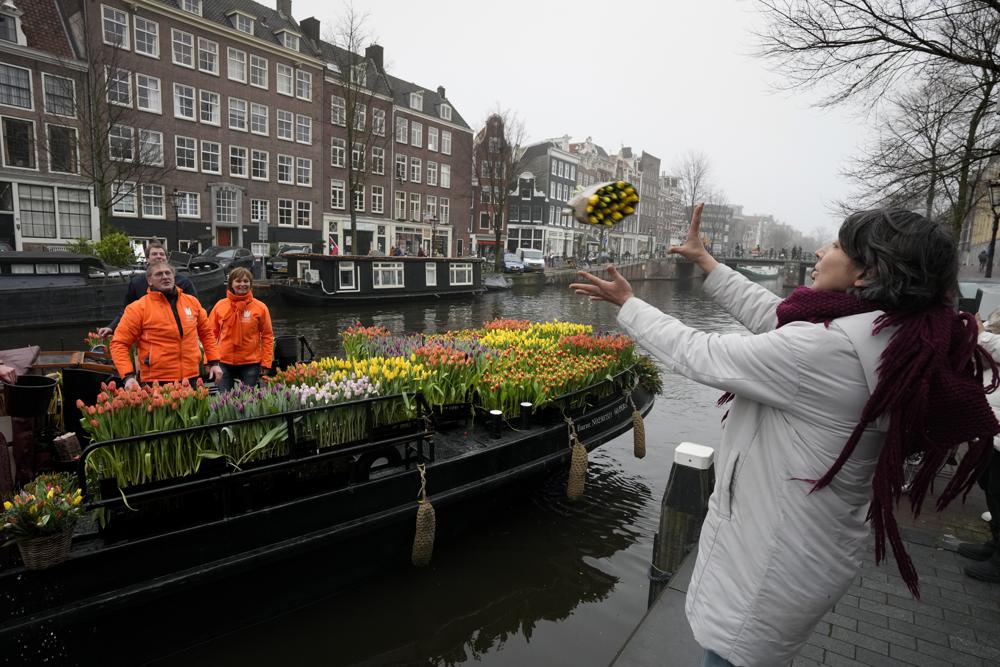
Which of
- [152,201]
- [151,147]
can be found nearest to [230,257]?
[151,147]

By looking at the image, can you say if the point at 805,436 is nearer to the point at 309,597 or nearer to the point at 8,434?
the point at 309,597

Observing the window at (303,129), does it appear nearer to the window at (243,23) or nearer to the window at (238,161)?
the window at (238,161)

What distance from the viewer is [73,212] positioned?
26.1 metres

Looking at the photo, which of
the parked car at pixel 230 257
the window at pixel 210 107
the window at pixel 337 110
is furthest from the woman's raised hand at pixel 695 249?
the window at pixel 337 110

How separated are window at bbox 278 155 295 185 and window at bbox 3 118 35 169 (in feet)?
39.6

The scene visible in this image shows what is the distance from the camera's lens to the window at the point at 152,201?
28344 mm

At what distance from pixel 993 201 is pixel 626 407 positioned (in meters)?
10.0

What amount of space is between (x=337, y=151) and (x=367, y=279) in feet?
62.3

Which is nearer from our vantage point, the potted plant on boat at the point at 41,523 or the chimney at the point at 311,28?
the potted plant on boat at the point at 41,523

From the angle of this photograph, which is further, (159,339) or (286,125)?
(286,125)

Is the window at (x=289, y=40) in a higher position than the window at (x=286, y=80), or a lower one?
higher

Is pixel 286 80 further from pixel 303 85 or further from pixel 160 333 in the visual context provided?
pixel 160 333

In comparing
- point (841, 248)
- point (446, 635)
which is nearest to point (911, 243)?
point (841, 248)

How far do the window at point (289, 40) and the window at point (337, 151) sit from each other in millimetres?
5633
